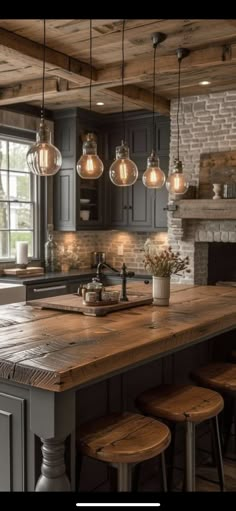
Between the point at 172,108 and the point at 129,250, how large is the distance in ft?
6.73

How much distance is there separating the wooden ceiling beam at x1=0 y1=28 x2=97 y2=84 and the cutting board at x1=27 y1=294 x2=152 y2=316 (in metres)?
1.88

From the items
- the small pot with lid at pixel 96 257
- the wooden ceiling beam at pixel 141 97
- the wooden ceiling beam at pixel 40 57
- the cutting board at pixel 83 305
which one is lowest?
the cutting board at pixel 83 305

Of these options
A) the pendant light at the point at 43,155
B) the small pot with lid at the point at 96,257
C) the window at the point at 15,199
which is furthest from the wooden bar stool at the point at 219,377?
the small pot with lid at the point at 96,257

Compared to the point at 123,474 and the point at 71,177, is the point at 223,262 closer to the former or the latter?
the point at 71,177

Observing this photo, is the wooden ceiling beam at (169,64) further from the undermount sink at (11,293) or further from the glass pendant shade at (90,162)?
the undermount sink at (11,293)

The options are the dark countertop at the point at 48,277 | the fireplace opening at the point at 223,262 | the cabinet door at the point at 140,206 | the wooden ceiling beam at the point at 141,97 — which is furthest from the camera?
the cabinet door at the point at 140,206

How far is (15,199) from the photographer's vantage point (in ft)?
20.9

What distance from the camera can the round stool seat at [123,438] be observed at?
2.08 metres

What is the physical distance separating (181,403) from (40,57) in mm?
2870

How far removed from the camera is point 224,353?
155 inches

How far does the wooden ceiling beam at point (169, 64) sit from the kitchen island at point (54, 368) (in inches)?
89.0

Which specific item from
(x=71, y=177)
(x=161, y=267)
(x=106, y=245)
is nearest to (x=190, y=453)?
(x=161, y=267)
